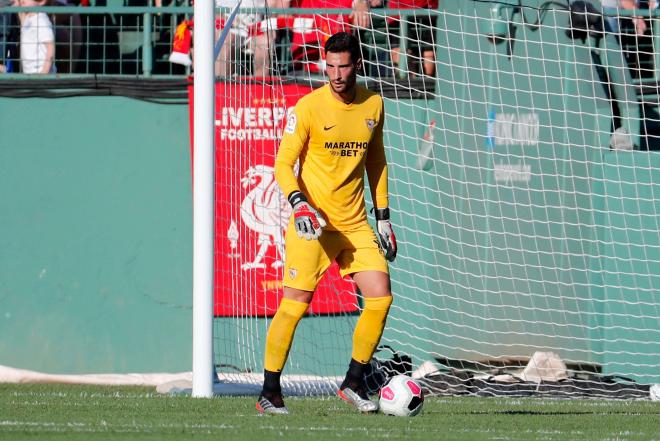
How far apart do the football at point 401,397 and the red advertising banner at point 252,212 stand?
11.3 feet

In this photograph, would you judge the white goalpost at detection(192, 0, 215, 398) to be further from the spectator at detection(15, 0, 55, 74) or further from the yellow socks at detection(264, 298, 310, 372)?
the spectator at detection(15, 0, 55, 74)

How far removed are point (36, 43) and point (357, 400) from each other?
18.9ft

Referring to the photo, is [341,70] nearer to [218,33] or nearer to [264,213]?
[218,33]

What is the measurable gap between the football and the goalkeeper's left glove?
774mm

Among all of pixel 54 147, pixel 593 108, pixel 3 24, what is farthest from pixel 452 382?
pixel 3 24

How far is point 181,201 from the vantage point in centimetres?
1123

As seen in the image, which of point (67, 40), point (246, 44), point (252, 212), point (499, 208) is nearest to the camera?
point (246, 44)

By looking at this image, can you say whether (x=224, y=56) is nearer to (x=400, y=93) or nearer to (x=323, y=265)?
(x=400, y=93)

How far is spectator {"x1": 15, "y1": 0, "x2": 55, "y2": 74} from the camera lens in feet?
37.4

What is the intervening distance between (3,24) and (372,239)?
18.7 feet

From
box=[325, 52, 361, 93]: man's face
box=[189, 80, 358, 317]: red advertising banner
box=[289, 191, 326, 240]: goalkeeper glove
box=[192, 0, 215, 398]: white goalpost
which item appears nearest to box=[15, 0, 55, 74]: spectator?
box=[189, 80, 358, 317]: red advertising banner

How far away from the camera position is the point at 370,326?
7281 millimetres

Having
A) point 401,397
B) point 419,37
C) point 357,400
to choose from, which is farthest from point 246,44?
point 401,397

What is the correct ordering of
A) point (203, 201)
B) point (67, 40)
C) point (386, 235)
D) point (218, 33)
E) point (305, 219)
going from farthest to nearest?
1. point (67, 40)
2. point (218, 33)
3. point (203, 201)
4. point (386, 235)
5. point (305, 219)
